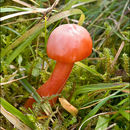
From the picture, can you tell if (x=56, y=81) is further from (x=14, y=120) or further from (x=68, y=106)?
(x=14, y=120)

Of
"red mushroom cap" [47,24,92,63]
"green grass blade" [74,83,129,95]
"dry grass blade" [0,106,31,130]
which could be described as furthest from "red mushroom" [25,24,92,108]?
"dry grass blade" [0,106,31,130]

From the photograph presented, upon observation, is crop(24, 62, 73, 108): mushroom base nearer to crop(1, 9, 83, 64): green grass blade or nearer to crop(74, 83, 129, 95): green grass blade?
crop(74, 83, 129, 95): green grass blade

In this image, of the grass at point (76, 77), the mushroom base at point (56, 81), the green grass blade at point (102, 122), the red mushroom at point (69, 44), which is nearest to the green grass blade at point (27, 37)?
the grass at point (76, 77)

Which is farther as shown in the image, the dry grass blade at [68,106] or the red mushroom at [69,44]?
the dry grass blade at [68,106]

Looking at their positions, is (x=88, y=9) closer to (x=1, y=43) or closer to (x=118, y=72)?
(x=118, y=72)

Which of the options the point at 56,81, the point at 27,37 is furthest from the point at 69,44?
the point at 27,37

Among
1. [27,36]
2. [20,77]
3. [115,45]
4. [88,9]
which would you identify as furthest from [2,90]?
[88,9]

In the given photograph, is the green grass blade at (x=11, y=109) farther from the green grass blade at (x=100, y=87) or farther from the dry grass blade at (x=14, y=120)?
the green grass blade at (x=100, y=87)
